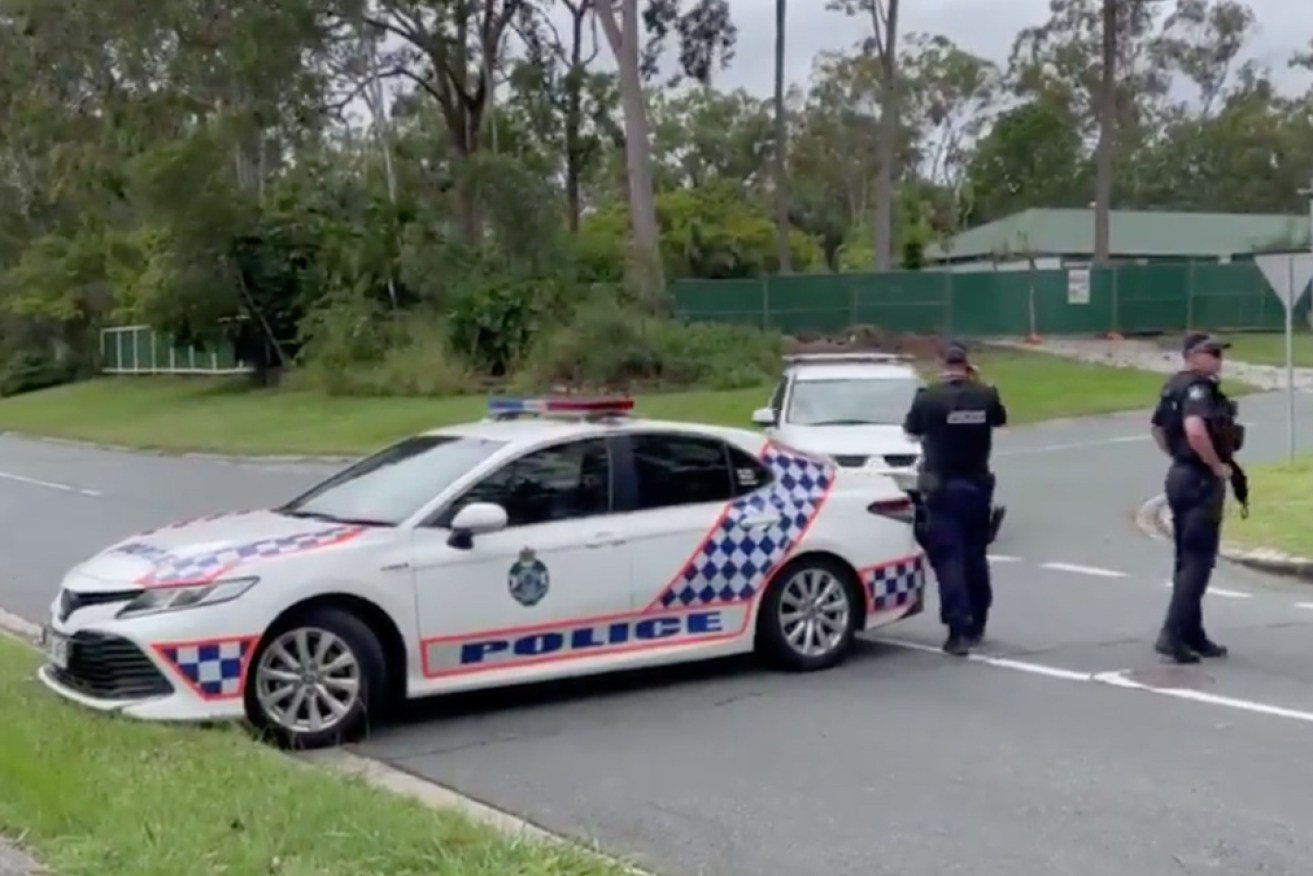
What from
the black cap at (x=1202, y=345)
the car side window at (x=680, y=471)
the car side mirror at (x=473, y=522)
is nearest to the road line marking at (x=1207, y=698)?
the black cap at (x=1202, y=345)

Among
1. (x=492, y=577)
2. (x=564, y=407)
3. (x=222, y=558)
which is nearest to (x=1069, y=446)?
(x=564, y=407)

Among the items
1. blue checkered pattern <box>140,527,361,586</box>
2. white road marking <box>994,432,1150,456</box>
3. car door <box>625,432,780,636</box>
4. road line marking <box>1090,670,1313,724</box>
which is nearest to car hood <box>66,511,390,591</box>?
blue checkered pattern <box>140,527,361,586</box>

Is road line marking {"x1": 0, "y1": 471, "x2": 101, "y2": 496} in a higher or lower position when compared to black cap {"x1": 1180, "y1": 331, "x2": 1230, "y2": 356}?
lower

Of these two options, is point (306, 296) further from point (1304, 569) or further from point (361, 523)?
point (361, 523)

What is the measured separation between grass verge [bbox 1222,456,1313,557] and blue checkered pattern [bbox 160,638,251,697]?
9.46 metres

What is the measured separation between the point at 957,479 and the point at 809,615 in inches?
44.5

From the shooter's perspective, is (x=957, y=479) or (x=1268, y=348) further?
(x=1268, y=348)

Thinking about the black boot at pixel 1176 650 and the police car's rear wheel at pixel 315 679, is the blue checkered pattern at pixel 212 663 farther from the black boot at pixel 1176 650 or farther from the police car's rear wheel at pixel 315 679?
the black boot at pixel 1176 650

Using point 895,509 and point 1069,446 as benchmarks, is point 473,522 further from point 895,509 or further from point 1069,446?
point 1069,446

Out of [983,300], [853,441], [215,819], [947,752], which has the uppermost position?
[983,300]

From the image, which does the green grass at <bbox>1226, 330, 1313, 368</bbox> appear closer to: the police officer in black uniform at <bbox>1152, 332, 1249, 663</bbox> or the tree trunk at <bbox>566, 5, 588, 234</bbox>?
the tree trunk at <bbox>566, 5, 588, 234</bbox>

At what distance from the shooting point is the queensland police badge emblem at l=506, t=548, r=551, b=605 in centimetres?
905

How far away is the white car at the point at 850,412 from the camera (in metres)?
16.1

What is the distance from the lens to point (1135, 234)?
246ft
